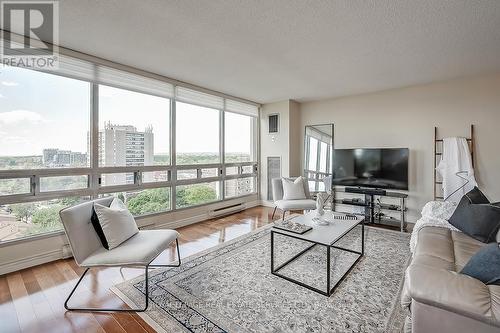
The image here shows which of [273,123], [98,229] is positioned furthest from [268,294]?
[273,123]

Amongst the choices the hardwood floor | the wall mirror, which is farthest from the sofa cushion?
the wall mirror

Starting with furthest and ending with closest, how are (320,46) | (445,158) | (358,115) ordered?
(358,115) < (445,158) < (320,46)

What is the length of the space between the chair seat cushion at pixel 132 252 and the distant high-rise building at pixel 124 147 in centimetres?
140

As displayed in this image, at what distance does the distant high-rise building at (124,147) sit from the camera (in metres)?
3.20

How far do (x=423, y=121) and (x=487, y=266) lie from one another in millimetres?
3507

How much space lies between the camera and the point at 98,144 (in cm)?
312

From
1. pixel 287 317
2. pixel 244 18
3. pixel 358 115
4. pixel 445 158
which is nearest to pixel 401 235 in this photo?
pixel 445 158

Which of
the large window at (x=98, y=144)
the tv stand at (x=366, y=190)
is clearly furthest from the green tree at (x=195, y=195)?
the tv stand at (x=366, y=190)

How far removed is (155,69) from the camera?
3.46m

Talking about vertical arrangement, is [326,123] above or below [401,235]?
above

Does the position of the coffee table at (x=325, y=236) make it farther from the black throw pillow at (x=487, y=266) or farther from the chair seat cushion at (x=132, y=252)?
the chair seat cushion at (x=132, y=252)

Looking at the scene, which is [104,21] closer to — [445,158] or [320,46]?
[320,46]

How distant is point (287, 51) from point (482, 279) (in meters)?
2.63

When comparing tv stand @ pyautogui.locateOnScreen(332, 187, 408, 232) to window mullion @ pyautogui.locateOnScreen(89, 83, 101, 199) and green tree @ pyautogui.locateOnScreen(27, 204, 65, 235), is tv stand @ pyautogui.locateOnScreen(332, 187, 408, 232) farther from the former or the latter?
green tree @ pyautogui.locateOnScreen(27, 204, 65, 235)
